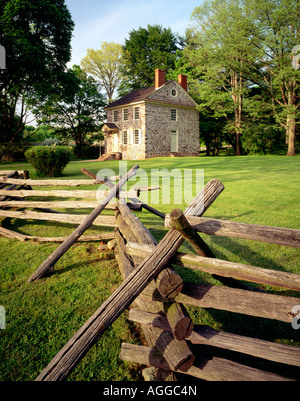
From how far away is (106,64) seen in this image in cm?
4309

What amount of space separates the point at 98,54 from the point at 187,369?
159 ft

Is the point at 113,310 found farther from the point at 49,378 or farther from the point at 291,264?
the point at 291,264

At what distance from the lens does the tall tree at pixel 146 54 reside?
42562 mm

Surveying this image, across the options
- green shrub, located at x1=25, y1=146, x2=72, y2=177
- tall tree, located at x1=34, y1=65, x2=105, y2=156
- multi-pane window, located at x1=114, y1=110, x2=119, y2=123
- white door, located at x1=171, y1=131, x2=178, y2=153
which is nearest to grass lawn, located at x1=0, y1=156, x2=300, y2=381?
green shrub, located at x1=25, y1=146, x2=72, y2=177

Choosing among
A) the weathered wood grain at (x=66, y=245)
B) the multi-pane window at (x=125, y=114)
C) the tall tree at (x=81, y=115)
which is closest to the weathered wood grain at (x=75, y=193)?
the weathered wood grain at (x=66, y=245)

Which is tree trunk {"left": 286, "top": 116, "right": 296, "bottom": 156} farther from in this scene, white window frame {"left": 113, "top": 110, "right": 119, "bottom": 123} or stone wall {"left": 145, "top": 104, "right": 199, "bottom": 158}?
white window frame {"left": 113, "top": 110, "right": 119, "bottom": 123}

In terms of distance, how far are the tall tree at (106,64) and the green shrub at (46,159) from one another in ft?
114

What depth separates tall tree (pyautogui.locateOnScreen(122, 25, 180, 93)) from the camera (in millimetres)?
42562

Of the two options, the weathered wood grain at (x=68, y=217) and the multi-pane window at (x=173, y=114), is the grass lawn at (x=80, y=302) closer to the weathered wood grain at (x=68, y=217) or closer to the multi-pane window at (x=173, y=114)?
the weathered wood grain at (x=68, y=217)

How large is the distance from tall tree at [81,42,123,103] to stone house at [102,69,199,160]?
1542 centimetres

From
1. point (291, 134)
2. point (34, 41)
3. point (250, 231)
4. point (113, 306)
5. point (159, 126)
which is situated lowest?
point (113, 306)

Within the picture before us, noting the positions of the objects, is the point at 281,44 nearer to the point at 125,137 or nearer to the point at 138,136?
the point at 138,136

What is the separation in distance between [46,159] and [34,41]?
551 inches

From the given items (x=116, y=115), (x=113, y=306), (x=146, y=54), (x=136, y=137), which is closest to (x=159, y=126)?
(x=136, y=137)
